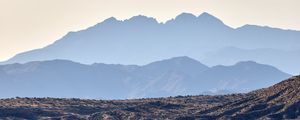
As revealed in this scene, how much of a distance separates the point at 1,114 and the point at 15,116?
1.56 metres

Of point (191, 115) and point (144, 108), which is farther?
point (144, 108)

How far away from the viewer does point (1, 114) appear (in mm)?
84000

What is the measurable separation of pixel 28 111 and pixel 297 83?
2871 centimetres

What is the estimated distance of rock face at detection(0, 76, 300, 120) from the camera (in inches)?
3133

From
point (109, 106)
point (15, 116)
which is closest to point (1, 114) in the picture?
point (15, 116)

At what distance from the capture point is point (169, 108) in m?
89.9

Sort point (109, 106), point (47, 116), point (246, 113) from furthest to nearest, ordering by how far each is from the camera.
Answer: point (109, 106) < point (47, 116) < point (246, 113)

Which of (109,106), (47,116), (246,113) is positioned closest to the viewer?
(246,113)

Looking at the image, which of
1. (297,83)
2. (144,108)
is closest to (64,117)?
(144,108)

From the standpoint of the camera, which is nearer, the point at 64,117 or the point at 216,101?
the point at 64,117

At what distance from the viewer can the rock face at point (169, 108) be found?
3133 inches

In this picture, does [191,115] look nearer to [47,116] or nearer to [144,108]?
[144,108]

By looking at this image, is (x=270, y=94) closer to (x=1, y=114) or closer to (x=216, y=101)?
(x=216, y=101)

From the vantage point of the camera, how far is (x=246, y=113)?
79688 mm
